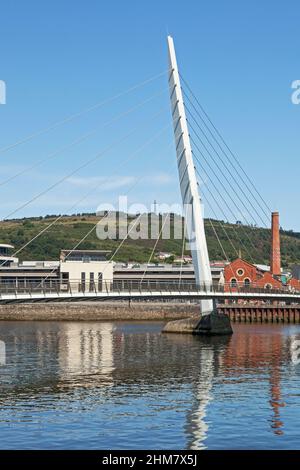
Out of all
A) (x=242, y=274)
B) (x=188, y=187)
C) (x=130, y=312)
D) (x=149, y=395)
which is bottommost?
(x=149, y=395)

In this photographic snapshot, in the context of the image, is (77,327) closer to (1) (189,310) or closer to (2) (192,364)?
(1) (189,310)

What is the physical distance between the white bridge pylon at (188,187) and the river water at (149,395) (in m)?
5.76

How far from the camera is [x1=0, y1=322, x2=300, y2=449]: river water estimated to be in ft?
97.4

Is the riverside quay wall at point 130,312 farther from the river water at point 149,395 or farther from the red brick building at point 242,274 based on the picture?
the river water at point 149,395

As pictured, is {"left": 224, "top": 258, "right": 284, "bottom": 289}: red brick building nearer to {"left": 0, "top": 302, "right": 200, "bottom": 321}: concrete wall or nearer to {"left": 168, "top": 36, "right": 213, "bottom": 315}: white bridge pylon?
{"left": 0, "top": 302, "right": 200, "bottom": 321}: concrete wall

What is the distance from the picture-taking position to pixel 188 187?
67.1m

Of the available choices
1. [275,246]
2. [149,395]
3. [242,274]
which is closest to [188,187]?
[149,395]

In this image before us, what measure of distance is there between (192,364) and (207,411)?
641 inches

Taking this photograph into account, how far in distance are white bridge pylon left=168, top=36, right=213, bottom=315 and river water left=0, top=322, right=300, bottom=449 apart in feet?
18.9

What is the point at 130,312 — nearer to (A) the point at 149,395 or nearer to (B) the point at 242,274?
(B) the point at 242,274

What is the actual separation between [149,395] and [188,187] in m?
30.5

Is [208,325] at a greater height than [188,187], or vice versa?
[188,187]

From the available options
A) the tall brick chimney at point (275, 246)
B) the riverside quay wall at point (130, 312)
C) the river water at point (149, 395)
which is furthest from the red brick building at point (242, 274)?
the river water at point (149, 395)

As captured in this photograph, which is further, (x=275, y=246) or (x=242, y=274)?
(x=275, y=246)
